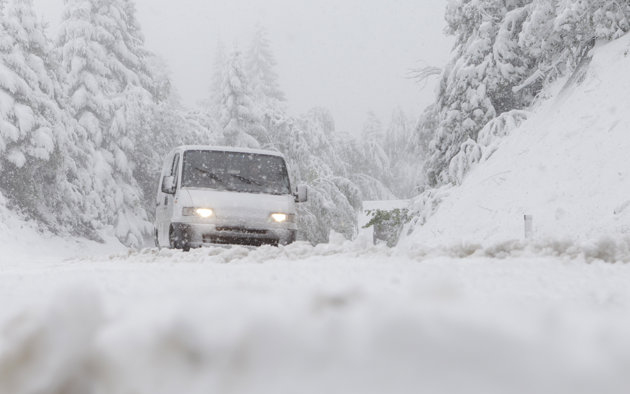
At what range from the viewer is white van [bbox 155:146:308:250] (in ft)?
36.8

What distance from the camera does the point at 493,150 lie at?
17281mm

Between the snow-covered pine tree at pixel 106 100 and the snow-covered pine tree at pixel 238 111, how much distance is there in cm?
356

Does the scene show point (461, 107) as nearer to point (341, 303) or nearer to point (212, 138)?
point (212, 138)

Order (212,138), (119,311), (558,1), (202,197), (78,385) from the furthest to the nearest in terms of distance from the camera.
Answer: (212,138), (558,1), (202,197), (119,311), (78,385)

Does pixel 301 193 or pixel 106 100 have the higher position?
pixel 106 100

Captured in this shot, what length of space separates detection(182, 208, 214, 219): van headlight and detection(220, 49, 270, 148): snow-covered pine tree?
19.6 meters

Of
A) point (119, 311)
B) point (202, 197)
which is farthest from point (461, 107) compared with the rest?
point (119, 311)

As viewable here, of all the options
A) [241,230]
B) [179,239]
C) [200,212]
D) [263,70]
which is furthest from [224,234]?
[263,70]

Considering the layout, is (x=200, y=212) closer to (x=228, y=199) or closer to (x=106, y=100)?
(x=228, y=199)

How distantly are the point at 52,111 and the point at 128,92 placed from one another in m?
4.15

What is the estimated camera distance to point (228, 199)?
11.4m

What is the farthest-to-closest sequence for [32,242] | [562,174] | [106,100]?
[106,100] → [32,242] → [562,174]

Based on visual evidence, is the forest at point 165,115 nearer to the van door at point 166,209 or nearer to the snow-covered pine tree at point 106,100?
the snow-covered pine tree at point 106,100

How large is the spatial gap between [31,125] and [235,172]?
46.9 feet
